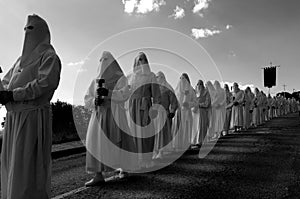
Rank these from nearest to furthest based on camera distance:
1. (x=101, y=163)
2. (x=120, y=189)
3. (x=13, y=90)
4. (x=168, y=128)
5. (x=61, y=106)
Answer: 1. (x=13, y=90)
2. (x=120, y=189)
3. (x=101, y=163)
4. (x=168, y=128)
5. (x=61, y=106)

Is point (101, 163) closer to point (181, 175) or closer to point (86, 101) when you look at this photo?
point (86, 101)

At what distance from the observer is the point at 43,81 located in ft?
13.2

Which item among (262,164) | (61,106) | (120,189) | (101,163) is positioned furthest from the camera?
(61,106)

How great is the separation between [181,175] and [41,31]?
12.4 ft

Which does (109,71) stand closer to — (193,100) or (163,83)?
(163,83)

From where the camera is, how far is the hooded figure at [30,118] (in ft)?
12.8

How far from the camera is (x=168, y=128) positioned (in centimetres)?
968

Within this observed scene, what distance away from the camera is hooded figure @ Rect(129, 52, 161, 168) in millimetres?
7613

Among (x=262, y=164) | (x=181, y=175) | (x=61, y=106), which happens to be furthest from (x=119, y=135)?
(x=61, y=106)

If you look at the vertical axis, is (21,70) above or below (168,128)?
above

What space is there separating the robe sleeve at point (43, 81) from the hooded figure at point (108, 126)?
1922 millimetres

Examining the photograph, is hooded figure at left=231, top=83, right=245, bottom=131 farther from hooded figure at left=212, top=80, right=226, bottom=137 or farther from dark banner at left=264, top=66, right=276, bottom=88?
dark banner at left=264, top=66, right=276, bottom=88

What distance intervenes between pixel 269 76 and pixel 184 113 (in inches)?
1632

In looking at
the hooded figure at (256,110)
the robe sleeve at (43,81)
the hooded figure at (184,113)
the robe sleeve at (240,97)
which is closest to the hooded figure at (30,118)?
the robe sleeve at (43,81)
